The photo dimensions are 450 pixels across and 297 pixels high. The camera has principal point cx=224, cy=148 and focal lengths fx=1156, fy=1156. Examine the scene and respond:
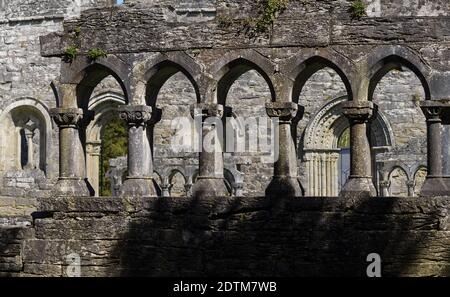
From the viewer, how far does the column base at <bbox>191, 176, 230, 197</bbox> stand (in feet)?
45.9

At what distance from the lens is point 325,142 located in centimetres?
2412

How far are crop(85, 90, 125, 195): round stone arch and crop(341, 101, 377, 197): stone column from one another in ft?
38.5

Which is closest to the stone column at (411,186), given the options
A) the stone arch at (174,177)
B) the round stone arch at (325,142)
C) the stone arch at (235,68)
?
the round stone arch at (325,142)

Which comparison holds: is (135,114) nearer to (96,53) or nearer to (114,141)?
(96,53)

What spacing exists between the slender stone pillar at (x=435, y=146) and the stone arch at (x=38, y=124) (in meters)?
13.0

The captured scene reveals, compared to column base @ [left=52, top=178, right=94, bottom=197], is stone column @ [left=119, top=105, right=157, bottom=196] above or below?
above

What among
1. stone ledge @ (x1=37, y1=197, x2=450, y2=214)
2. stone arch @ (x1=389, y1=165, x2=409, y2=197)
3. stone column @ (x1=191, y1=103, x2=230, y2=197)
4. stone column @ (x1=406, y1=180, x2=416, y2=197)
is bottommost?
stone ledge @ (x1=37, y1=197, x2=450, y2=214)

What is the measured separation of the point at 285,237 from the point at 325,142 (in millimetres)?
11071

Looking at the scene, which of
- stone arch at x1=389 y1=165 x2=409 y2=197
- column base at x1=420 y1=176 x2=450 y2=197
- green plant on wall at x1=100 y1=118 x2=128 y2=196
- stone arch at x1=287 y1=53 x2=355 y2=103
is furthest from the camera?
green plant on wall at x1=100 y1=118 x2=128 y2=196

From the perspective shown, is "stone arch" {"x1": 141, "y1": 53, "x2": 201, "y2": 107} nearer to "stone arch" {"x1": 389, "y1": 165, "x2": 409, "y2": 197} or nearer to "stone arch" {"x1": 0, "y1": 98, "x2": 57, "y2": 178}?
"stone arch" {"x1": 389, "y1": 165, "x2": 409, "y2": 197}

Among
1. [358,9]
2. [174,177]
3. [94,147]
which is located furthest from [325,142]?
[358,9]

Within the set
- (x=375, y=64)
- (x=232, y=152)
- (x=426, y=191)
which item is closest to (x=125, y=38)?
(x=375, y=64)

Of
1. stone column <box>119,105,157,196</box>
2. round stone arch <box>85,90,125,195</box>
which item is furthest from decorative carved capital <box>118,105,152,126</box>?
round stone arch <box>85,90,125,195</box>
